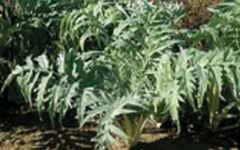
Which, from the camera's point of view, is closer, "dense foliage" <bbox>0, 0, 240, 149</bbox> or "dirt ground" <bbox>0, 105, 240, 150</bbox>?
"dense foliage" <bbox>0, 0, 240, 149</bbox>

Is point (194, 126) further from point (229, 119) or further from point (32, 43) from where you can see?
point (32, 43)

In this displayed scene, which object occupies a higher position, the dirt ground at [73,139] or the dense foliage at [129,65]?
the dense foliage at [129,65]

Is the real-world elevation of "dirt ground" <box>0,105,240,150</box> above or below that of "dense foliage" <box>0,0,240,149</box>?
below

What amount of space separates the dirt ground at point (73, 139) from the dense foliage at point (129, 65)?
0.12 metres

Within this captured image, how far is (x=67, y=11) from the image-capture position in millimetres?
5121

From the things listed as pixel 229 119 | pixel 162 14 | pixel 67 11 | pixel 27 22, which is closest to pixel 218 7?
pixel 162 14

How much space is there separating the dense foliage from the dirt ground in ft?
0.41

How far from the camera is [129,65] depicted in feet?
14.2

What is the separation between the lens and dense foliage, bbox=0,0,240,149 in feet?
13.5

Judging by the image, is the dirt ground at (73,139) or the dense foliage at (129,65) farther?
the dirt ground at (73,139)

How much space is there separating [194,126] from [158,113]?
685mm

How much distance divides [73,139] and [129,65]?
32.0 inches

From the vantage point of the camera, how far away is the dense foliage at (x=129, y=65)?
4113 millimetres

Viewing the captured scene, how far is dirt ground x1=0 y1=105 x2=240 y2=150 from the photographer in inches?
185
